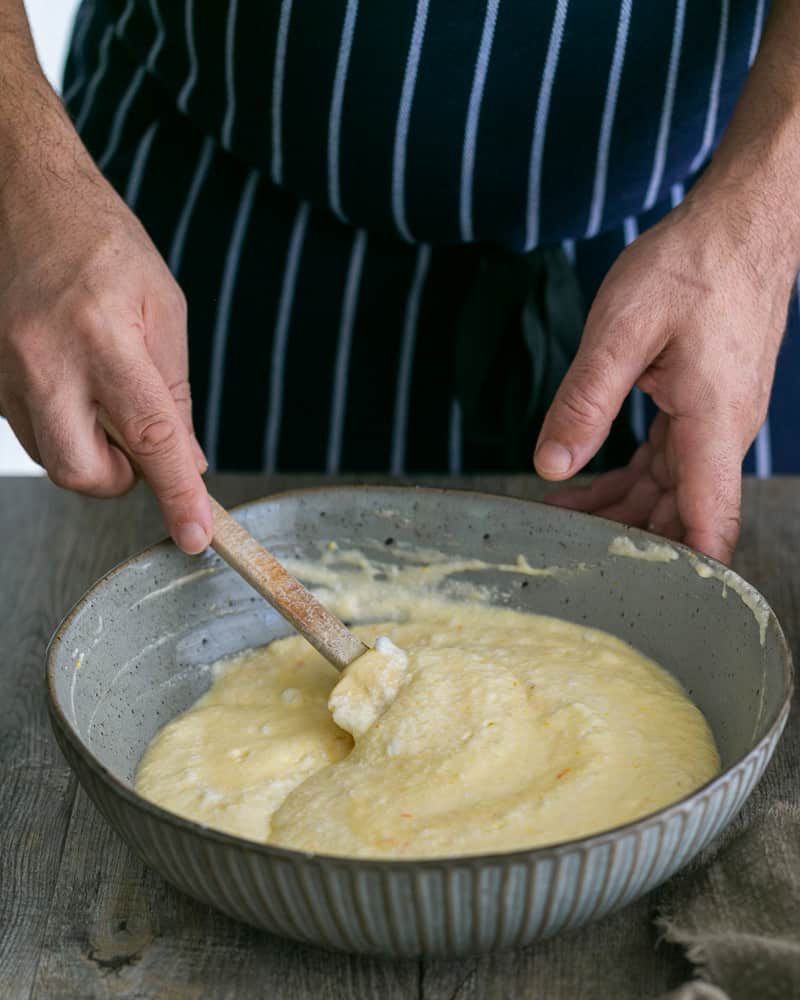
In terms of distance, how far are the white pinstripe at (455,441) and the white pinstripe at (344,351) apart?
0.14 metres

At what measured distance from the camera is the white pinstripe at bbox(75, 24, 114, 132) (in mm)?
1644

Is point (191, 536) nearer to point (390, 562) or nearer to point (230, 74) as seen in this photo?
point (390, 562)

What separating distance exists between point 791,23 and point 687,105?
19 cm

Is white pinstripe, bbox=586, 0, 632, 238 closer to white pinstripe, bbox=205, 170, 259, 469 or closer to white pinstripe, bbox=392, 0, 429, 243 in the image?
white pinstripe, bbox=392, 0, 429, 243

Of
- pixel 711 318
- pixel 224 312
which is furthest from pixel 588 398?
pixel 224 312

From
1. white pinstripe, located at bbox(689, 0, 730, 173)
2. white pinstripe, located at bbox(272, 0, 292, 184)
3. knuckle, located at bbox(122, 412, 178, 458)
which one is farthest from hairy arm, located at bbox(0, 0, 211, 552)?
white pinstripe, located at bbox(689, 0, 730, 173)

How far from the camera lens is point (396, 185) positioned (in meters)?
1.42

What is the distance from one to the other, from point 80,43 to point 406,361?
618 millimetres

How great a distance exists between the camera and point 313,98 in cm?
137

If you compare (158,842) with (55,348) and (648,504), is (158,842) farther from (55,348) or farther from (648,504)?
(648,504)

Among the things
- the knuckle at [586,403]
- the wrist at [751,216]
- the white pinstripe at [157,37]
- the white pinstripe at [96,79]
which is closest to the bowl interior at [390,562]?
the knuckle at [586,403]

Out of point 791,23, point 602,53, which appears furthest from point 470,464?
point 791,23

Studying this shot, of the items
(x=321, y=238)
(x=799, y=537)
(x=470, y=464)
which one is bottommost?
(x=470, y=464)

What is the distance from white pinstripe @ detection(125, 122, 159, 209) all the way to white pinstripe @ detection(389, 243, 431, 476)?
0.36 m
